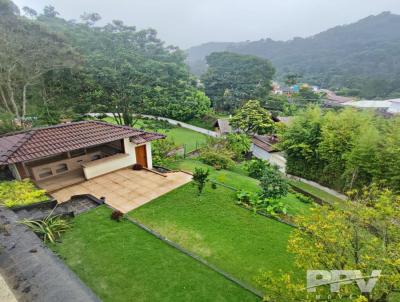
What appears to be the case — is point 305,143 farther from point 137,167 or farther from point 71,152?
point 71,152

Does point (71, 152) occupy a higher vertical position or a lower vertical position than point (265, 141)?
higher

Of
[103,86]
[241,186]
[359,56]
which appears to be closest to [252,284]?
[241,186]

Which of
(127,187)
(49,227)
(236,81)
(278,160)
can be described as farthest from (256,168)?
(236,81)

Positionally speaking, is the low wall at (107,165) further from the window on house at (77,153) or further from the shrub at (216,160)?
the shrub at (216,160)

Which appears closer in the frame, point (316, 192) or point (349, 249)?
point (349, 249)

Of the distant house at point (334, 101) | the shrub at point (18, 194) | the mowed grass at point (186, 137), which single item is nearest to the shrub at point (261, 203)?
the shrub at point (18, 194)

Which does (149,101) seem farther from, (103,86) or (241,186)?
(241,186)
